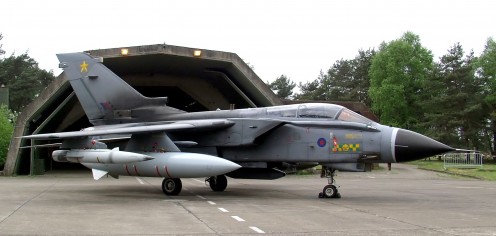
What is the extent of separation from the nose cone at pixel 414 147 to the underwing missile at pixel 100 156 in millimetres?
6463

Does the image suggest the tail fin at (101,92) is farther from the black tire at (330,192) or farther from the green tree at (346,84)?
the green tree at (346,84)

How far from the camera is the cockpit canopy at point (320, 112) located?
45.1 ft

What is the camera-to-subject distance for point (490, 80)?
5675 cm

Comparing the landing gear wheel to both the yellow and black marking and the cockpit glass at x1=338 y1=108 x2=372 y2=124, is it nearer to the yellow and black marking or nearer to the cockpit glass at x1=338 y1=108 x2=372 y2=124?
the yellow and black marking

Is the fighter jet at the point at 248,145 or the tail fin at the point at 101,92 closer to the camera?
the fighter jet at the point at 248,145

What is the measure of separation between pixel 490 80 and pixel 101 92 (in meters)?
51.1

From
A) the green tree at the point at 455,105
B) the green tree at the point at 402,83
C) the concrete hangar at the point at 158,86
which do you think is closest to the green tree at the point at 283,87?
the green tree at the point at 402,83

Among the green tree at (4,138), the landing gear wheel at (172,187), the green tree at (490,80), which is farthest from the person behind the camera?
the green tree at (490,80)

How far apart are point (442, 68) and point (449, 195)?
46494 mm

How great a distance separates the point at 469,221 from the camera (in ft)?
30.6

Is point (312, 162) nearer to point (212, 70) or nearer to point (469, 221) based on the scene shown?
point (469, 221)

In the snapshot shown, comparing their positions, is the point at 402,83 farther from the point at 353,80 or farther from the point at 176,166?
the point at 176,166

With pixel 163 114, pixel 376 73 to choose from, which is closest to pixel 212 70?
pixel 163 114

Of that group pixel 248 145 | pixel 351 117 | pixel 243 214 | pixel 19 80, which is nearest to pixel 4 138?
pixel 248 145
